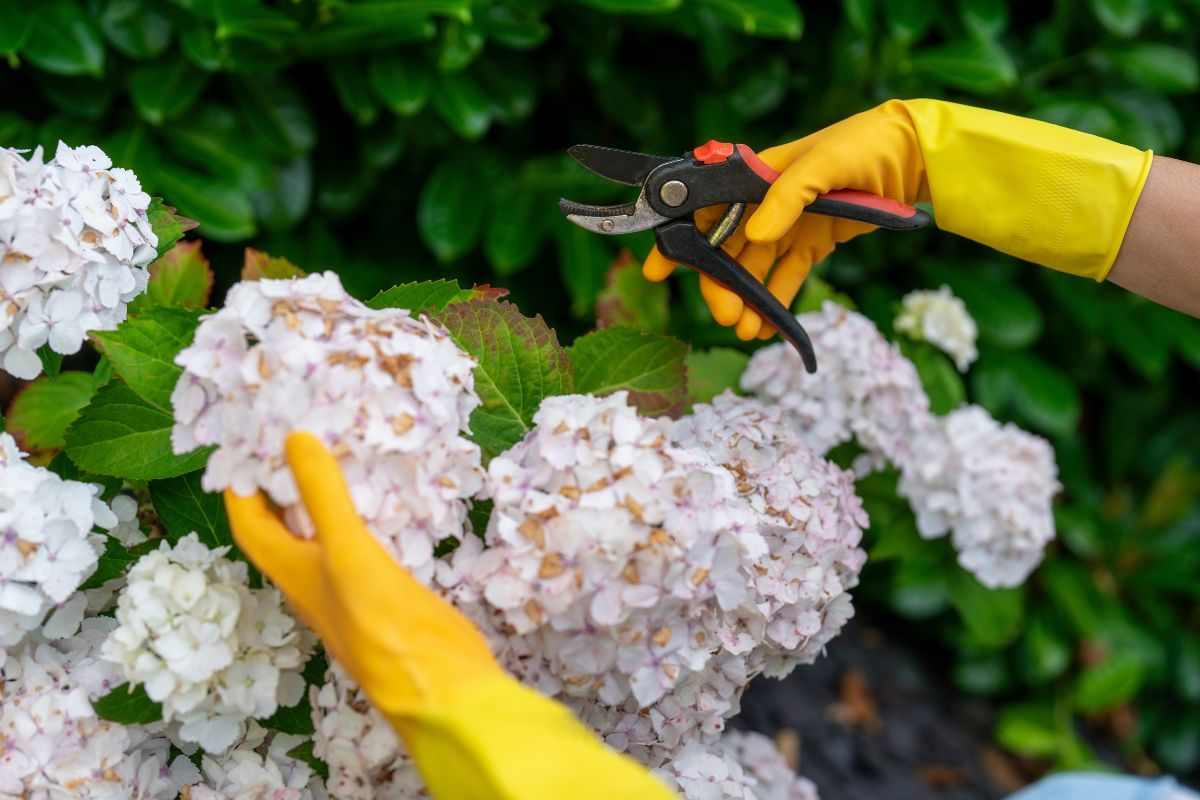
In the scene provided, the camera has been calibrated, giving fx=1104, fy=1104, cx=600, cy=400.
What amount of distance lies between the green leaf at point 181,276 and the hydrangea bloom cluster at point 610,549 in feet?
1.83

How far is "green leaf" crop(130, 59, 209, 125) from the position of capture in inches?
65.1

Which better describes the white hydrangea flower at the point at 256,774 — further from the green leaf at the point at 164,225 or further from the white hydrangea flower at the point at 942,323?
the white hydrangea flower at the point at 942,323

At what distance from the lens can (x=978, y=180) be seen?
1.15 meters

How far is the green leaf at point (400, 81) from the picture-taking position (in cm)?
172

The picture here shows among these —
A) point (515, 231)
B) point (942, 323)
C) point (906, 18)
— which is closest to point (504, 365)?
point (942, 323)

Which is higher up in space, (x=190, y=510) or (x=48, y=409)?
(x=190, y=510)

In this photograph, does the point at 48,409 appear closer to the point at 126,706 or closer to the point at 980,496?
the point at 126,706

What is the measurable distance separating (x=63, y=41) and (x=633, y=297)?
2.99 ft

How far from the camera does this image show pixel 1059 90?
226 centimetres

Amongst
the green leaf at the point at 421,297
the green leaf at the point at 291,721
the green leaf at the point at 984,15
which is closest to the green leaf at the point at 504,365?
the green leaf at the point at 421,297

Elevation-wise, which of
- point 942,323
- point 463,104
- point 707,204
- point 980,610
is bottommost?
point 980,610

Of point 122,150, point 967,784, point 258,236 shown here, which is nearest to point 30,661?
point 122,150

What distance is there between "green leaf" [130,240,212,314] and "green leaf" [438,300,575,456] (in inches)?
16.5

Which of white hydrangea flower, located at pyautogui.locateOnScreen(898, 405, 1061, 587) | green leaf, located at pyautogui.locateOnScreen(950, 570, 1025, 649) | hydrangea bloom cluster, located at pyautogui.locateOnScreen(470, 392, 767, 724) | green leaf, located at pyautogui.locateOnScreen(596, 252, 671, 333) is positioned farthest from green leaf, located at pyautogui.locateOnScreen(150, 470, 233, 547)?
green leaf, located at pyautogui.locateOnScreen(950, 570, 1025, 649)
